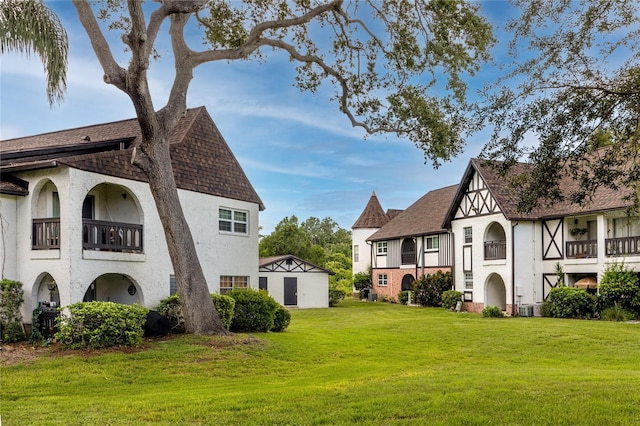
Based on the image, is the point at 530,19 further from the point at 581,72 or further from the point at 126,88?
the point at 126,88

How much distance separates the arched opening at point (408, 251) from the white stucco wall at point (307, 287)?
7.23 metres

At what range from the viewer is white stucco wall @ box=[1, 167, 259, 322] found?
17719mm

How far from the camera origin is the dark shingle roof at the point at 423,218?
134 feet

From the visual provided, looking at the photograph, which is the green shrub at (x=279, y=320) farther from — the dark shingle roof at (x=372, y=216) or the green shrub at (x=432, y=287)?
the dark shingle roof at (x=372, y=216)

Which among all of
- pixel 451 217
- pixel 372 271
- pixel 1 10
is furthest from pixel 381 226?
pixel 1 10

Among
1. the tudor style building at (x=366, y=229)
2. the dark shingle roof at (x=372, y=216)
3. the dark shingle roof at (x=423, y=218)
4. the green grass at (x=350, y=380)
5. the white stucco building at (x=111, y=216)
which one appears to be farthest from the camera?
the dark shingle roof at (x=372, y=216)

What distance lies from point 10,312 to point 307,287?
2263cm

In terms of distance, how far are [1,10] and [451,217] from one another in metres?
28.2

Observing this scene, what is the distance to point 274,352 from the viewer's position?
56.5ft

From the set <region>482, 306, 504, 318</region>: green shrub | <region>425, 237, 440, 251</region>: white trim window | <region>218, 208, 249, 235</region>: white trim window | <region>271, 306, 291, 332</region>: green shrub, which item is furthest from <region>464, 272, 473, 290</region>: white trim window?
<region>271, 306, 291, 332</region>: green shrub

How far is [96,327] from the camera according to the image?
52.9 feet

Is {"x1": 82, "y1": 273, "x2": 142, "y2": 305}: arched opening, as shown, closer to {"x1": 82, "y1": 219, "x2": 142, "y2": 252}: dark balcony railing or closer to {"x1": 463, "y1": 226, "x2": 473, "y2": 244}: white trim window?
{"x1": 82, "y1": 219, "x2": 142, "y2": 252}: dark balcony railing

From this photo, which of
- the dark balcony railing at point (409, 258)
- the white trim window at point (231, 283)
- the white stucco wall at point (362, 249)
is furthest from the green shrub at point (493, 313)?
the white stucco wall at point (362, 249)

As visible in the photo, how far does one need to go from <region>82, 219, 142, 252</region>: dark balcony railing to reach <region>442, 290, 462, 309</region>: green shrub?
21415 mm
